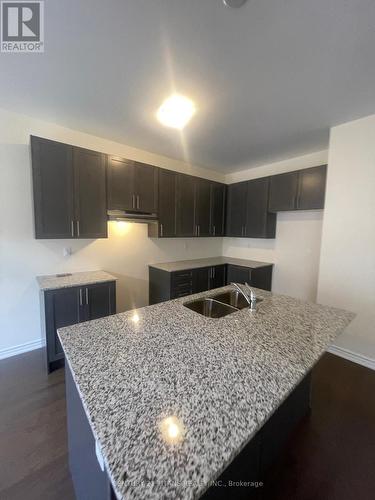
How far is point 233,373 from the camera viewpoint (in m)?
0.93

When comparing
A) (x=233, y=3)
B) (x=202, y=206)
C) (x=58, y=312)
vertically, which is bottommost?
(x=58, y=312)

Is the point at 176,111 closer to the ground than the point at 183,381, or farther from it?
farther from it

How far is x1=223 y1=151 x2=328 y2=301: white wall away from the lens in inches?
132

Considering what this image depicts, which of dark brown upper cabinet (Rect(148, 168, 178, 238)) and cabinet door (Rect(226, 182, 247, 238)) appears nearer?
dark brown upper cabinet (Rect(148, 168, 178, 238))

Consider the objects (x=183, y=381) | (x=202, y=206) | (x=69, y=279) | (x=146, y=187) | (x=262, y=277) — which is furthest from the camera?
(x=202, y=206)

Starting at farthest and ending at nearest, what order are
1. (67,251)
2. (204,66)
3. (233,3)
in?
(67,251)
(204,66)
(233,3)

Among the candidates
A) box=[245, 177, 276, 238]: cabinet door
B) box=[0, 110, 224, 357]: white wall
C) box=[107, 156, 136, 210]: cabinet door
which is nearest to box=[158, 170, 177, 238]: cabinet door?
box=[107, 156, 136, 210]: cabinet door

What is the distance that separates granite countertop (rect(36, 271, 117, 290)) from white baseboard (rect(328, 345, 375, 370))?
2919 millimetres

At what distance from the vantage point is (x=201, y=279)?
3.63 m

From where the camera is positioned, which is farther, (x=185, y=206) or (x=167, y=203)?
(x=185, y=206)

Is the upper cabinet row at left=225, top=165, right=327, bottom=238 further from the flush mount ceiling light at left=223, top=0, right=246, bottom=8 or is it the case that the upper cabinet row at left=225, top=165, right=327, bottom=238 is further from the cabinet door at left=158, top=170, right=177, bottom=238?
the flush mount ceiling light at left=223, top=0, right=246, bottom=8

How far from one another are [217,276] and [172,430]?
329cm

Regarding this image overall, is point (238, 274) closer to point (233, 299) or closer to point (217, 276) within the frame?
point (217, 276)

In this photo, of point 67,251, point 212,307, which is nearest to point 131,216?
point 67,251
